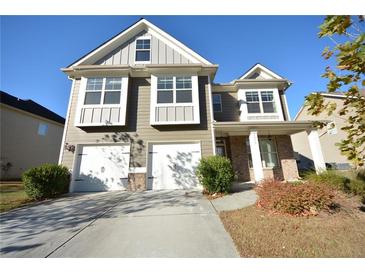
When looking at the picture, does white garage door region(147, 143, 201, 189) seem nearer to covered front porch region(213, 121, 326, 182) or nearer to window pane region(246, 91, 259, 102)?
covered front porch region(213, 121, 326, 182)

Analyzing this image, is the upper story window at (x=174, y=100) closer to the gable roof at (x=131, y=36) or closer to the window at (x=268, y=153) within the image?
the gable roof at (x=131, y=36)

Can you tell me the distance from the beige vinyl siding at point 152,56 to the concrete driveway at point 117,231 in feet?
26.2

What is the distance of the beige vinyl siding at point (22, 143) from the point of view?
1274 cm

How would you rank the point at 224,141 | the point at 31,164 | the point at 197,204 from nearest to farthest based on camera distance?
the point at 197,204
the point at 224,141
the point at 31,164

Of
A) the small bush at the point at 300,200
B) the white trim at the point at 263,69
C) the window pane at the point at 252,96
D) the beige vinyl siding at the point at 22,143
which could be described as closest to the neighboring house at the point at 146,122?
the window pane at the point at 252,96

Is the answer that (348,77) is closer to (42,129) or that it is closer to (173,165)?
(173,165)

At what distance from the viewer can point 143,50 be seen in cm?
999

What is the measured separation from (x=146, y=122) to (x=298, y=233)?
7.44 metres

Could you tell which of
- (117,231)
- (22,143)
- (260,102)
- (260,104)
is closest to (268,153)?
(260,104)

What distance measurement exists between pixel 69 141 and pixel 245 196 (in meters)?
8.79

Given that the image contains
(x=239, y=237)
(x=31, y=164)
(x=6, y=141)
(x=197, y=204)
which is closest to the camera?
(x=239, y=237)
